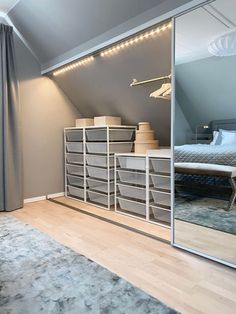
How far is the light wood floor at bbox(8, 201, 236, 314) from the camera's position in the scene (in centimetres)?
165

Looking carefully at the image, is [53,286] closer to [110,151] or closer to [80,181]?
[110,151]

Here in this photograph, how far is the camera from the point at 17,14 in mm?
3340

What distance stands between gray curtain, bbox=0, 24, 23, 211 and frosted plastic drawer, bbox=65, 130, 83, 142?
2.73 feet

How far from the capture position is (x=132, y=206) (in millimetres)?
3305

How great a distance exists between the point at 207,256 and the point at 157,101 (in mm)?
1753

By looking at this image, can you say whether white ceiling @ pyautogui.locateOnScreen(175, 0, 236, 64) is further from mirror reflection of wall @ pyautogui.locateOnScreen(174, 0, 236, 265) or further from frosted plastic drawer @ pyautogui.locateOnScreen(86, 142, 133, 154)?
frosted plastic drawer @ pyautogui.locateOnScreen(86, 142, 133, 154)

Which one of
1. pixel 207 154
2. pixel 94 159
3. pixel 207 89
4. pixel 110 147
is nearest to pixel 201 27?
pixel 207 89

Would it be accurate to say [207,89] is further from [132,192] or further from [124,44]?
[132,192]

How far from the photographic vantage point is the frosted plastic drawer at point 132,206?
3.18 metres

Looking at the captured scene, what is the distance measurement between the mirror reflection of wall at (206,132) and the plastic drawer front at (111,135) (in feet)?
4.33

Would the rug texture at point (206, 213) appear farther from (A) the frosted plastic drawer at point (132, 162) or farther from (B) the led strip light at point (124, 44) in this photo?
(B) the led strip light at point (124, 44)

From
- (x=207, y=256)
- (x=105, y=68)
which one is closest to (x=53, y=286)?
(x=207, y=256)

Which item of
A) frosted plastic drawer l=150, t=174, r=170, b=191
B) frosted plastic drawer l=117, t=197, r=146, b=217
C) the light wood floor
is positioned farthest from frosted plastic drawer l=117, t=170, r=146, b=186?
the light wood floor

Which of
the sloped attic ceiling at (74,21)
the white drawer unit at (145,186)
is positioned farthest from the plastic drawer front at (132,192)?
the sloped attic ceiling at (74,21)
